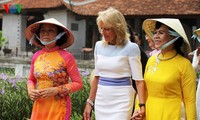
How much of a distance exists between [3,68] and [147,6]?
10394 millimetres

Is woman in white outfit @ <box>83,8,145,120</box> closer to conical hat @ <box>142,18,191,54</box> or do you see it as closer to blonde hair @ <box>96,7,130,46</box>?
blonde hair @ <box>96,7,130,46</box>

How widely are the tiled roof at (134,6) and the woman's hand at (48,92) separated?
16.2m

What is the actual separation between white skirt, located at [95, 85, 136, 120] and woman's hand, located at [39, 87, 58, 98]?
40 cm

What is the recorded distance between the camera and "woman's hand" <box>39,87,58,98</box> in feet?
11.1

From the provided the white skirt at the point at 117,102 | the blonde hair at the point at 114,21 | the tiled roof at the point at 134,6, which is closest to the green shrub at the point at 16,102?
the white skirt at the point at 117,102

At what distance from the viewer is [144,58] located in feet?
12.9

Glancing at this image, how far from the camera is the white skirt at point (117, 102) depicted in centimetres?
321

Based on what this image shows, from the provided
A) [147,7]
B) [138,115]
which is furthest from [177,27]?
[147,7]

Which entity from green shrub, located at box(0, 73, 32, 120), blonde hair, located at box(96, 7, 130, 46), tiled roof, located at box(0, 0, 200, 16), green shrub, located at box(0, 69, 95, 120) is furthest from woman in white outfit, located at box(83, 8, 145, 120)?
tiled roof, located at box(0, 0, 200, 16)

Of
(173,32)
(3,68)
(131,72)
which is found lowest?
(3,68)

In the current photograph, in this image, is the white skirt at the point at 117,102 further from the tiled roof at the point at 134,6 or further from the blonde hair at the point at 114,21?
the tiled roof at the point at 134,6

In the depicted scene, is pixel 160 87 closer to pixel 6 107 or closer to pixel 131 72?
pixel 131 72

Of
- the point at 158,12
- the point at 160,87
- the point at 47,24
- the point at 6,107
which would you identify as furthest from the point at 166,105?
the point at 158,12

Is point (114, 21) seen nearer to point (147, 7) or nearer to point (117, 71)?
point (117, 71)
